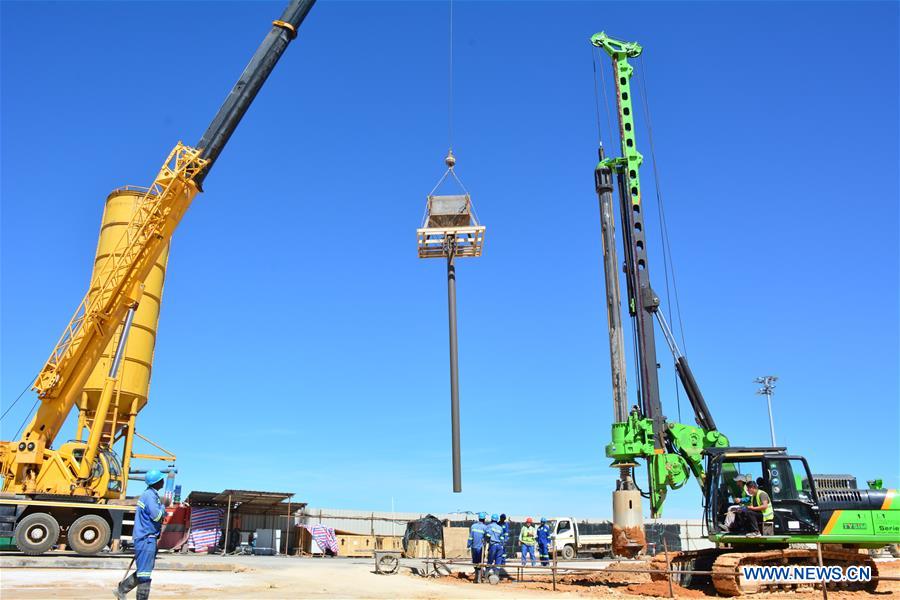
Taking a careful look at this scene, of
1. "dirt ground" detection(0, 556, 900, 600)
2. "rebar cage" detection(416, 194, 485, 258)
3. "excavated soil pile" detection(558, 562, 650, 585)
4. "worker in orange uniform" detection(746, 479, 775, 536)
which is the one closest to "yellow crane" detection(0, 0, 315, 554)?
"dirt ground" detection(0, 556, 900, 600)

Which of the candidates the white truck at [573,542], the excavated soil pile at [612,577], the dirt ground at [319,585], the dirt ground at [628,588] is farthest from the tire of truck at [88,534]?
the white truck at [573,542]

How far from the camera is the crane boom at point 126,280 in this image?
2038 centimetres

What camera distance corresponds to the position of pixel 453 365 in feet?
54.2

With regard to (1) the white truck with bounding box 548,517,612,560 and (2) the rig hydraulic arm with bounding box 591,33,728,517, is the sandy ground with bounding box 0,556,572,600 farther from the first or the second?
(1) the white truck with bounding box 548,517,612,560

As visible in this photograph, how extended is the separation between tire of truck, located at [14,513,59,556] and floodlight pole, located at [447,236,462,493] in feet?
37.9

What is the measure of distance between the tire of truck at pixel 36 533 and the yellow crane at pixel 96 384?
0.08ft

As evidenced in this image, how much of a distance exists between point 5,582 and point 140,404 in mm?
12371

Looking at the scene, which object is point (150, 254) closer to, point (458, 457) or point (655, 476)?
point (458, 457)

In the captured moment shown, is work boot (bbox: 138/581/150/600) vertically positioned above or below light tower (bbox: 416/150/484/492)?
below

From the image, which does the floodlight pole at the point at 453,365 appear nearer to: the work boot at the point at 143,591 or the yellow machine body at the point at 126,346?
the work boot at the point at 143,591

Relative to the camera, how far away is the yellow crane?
1983cm

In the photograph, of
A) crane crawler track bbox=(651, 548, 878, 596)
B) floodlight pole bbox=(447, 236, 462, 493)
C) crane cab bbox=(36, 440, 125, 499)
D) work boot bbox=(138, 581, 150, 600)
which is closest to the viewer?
work boot bbox=(138, 581, 150, 600)

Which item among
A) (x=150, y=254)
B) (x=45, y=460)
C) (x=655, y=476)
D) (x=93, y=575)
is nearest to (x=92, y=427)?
(x=45, y=460)

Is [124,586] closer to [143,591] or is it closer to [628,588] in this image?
[143,591]
